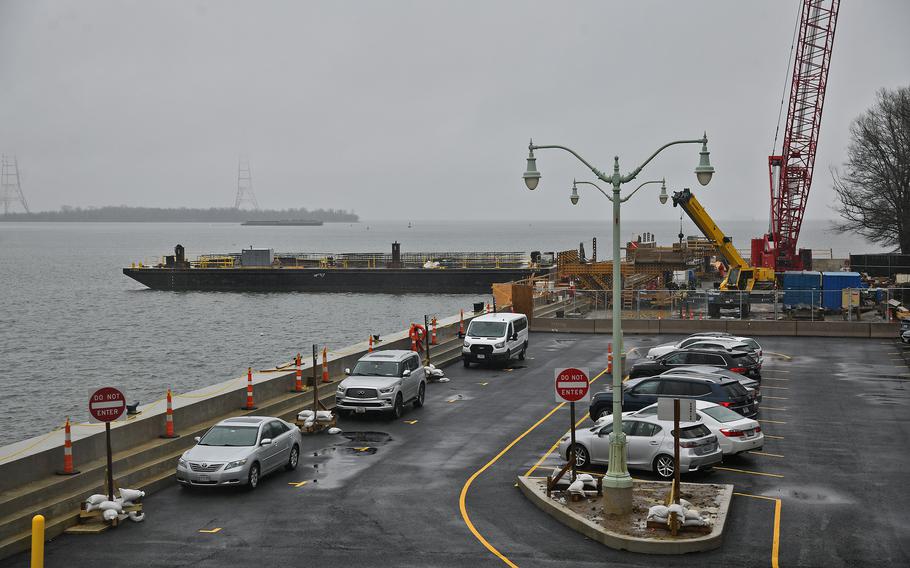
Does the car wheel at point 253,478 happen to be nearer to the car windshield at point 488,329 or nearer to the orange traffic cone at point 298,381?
the orange traffic cone at point 298,381

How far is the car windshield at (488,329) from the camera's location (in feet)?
127

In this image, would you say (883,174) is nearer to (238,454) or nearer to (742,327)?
(742,327)

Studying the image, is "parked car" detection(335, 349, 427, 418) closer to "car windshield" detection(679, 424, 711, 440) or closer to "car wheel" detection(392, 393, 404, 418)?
"car wheel" detection(392, 393, 404, 418)

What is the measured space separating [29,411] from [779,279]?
6070 cm

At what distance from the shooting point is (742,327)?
49.9 m

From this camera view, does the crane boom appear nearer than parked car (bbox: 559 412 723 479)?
No

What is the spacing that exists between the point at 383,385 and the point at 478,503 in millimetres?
9109

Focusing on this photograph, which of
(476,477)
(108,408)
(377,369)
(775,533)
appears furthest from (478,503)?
(377,369)

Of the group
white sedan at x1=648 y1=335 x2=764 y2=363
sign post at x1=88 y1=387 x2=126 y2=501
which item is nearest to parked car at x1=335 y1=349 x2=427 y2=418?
sign post at x1=88 y1=387 x2=126 y2=501

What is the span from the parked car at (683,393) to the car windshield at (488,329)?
12.3 metres

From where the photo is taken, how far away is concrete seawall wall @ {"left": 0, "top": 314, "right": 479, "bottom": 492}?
60.0 ft

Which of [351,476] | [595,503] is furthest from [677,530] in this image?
[351,476]

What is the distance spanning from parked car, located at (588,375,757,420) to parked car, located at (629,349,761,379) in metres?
5.74

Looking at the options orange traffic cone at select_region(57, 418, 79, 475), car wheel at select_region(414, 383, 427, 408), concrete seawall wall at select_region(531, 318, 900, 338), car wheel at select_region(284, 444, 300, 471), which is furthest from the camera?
concrete seawall wall at select_region(531, 318, 900, 338)
